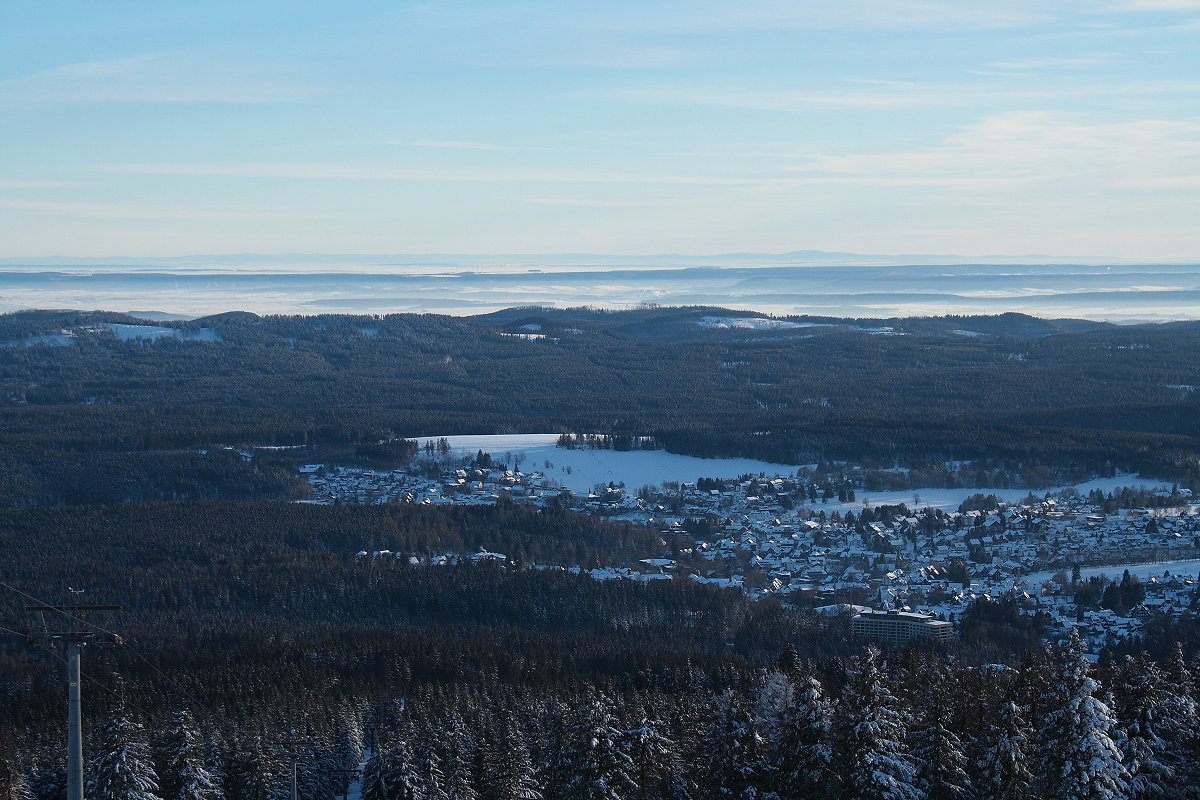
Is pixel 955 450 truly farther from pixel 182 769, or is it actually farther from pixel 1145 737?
pixel 1145 737

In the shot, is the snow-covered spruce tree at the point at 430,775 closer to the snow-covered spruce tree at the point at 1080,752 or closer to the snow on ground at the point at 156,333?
the snow-covered spruce tree at the point at 1080,752

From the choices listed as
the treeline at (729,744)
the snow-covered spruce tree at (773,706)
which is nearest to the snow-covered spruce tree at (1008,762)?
the treeline at (729,744)

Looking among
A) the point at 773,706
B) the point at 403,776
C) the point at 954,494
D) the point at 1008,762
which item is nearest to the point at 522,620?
the point at 403,776

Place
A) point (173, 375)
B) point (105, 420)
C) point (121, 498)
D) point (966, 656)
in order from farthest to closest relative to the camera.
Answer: point (173, 375)
point (105, 420)
point (121, 498)
point (966, 656)

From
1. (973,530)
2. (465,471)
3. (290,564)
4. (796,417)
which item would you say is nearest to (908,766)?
(290,564)

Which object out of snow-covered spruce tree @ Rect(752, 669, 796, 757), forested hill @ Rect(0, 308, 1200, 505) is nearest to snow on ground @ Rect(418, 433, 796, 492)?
forested hill @ Rect(0, 308, 1200, 505)

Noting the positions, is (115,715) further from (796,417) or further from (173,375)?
(173,375)
